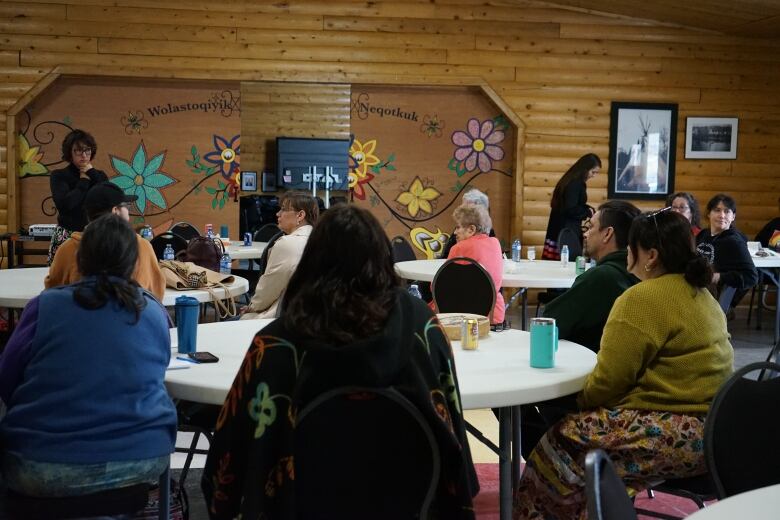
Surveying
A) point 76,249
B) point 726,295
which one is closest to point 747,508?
point 76,249

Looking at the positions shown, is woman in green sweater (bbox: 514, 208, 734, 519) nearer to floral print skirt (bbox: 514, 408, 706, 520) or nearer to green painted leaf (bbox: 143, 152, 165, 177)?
floral print skirt (bbox: 514, 408, 706, 520)

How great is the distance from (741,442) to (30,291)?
3.31 metres

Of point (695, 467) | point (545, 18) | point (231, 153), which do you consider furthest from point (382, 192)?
point (695, 467)

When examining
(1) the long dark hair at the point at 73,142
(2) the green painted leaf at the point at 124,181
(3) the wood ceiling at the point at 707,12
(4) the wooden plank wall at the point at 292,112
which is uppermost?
(3) the wood ceiling at the point at 707,12

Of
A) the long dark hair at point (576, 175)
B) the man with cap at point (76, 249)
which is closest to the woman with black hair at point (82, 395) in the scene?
the man with cap at point (76, 249)

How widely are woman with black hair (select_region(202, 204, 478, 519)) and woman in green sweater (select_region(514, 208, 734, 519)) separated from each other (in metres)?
0.78

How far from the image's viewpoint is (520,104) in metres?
9.57

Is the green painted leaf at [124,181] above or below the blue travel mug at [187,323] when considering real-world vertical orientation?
above

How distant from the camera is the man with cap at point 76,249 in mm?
3693

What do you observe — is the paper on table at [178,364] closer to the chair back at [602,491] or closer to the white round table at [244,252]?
the chair back at [602,491]

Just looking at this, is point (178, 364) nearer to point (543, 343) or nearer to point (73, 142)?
point (543, 343)

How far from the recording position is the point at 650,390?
265 centimetres

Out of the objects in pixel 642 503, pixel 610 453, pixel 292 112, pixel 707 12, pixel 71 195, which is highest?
pixel 707 12

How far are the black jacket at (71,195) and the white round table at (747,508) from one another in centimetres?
486
